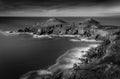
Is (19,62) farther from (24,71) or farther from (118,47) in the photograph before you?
(118,47)

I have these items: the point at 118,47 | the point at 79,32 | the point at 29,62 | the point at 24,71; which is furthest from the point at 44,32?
the point at 118,47

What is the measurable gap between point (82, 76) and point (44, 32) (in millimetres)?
84616

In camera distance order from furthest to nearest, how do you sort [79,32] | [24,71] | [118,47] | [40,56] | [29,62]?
1. [79,32]
2. [40,56]
3. [29,62]
4. [24,71]
5. [118,47]

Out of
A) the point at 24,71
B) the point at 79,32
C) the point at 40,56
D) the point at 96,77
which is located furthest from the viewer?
the point at 79,32

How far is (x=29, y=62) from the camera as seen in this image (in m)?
50.2

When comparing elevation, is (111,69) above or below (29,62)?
above

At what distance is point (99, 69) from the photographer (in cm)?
2705

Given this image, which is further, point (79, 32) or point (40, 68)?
point (79, 32)

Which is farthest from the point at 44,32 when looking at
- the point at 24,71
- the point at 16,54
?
the point at 24,71

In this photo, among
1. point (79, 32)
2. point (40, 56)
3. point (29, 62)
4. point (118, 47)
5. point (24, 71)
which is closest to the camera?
point (118, 47)

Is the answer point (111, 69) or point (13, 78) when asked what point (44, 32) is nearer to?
point (13, 78)

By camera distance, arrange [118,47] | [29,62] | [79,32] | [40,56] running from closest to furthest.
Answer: [118,47]
[29,62]
[40,56]
[79,32]

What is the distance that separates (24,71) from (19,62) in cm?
809

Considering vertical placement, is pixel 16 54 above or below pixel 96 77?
below
